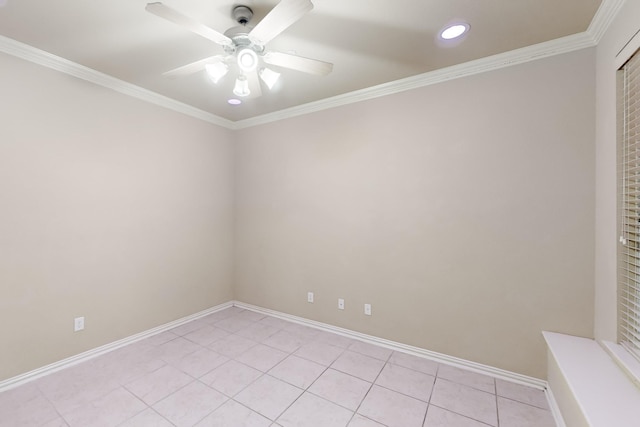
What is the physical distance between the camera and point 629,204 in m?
1.57

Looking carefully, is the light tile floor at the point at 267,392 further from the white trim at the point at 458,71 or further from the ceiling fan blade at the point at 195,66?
the white trim at the point at 458,71

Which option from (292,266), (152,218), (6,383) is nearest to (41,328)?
(6,383)

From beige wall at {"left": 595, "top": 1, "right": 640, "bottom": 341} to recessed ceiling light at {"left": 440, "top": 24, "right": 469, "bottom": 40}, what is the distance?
0.81 meters

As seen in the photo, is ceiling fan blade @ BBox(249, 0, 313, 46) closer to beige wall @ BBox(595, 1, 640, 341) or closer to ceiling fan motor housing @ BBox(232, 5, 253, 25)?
ceiling fan motor housing @ BBox(232, 5, 253, 25)

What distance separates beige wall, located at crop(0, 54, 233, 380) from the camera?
211cm

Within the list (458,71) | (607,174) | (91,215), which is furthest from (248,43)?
(607,174)

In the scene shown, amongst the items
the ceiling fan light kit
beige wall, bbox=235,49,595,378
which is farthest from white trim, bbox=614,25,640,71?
the ceiling fan light kit

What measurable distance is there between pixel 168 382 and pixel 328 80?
117 inches

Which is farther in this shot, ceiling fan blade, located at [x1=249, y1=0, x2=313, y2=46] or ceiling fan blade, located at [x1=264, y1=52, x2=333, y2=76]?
ceiling fan blade, located at [x1=264, y1=52, x2=333, y2=76]

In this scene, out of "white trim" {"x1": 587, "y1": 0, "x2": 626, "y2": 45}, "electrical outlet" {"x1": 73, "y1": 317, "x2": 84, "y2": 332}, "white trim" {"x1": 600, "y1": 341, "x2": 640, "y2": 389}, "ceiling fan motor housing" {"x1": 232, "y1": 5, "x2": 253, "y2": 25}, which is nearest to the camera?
"white trim" {"x1": 600, "y1": 341, "x2": 640, "y2": 389}

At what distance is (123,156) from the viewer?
2.73m

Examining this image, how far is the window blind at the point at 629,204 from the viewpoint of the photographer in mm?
1489

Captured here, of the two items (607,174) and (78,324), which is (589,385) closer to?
(607,174)

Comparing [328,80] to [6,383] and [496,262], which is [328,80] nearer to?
[496,262]
